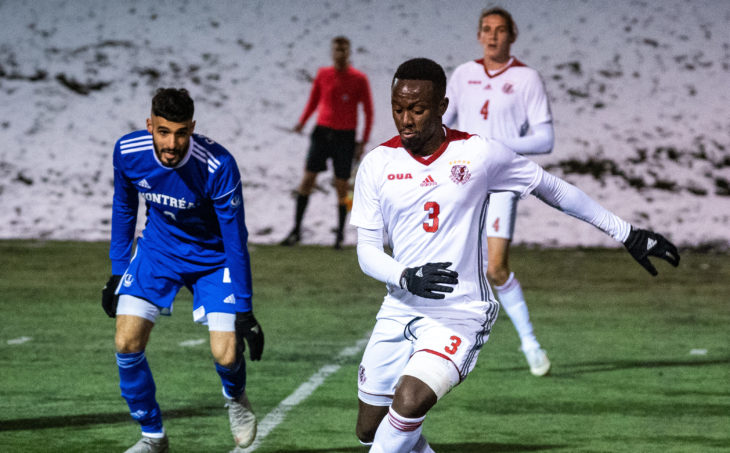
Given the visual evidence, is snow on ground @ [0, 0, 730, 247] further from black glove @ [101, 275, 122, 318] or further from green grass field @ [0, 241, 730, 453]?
black glove @ [101, 275, 122, 318]

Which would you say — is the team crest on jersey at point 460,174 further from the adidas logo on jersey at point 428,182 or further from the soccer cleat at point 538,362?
the soccer cleat at point 538,362

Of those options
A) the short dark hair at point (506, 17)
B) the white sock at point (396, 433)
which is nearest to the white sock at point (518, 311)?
the short dark hair at point (506, 17)

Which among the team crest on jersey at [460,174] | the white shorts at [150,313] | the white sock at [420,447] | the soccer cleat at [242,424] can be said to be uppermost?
the team crest on jersey at [460,174]

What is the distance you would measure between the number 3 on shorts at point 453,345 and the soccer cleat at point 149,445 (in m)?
1.64

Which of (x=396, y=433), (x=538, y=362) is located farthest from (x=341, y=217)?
(x=396, y=433)

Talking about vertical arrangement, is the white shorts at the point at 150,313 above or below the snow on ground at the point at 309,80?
above

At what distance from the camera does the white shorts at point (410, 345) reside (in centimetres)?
454

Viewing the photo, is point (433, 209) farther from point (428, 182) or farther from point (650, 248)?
point (650, 248)

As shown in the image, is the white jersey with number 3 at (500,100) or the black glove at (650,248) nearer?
the black glove at (650,248)

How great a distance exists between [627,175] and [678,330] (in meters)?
8.63

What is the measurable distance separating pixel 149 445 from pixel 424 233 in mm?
1713

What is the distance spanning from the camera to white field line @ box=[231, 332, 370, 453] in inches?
236

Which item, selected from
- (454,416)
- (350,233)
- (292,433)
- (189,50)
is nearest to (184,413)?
(292,433)

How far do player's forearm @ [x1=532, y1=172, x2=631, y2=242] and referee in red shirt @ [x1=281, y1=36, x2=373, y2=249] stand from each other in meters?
10.2
